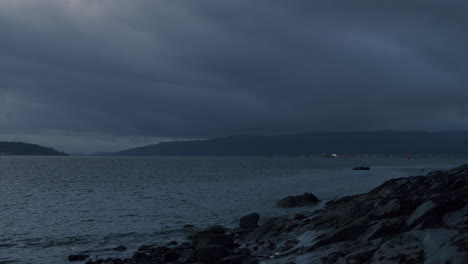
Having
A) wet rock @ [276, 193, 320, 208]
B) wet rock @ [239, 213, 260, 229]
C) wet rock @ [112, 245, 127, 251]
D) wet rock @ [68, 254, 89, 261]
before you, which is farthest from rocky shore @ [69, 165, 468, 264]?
wet rock @ [276, 193, 320, 208]

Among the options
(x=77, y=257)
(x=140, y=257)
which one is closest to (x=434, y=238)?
(x=140, y=257)

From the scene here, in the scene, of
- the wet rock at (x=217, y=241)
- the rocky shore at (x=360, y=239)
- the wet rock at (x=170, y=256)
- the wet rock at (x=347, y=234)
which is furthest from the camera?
the wet rock at (x=217, y=241)

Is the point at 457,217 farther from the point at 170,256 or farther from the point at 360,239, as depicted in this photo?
the point at 170,256

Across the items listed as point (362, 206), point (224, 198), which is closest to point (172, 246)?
point (362, 206)

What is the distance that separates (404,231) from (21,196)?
53.4 metres

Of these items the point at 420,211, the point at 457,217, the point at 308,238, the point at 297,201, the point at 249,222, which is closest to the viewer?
the point at 457,217

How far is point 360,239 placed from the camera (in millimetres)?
14961

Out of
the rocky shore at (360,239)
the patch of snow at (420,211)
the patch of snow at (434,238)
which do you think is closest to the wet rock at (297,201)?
the rocky shore at (360,239)

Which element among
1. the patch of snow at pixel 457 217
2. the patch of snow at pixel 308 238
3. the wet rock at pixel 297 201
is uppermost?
the patch of snow at pixel 457 217

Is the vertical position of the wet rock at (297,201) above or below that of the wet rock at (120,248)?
above

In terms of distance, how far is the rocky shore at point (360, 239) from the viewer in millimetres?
11719

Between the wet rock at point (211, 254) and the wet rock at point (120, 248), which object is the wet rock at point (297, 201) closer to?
the wet rock at point (120, 248)

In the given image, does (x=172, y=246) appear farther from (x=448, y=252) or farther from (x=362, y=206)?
(x=448, y=252)

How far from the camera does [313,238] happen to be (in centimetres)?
1806
